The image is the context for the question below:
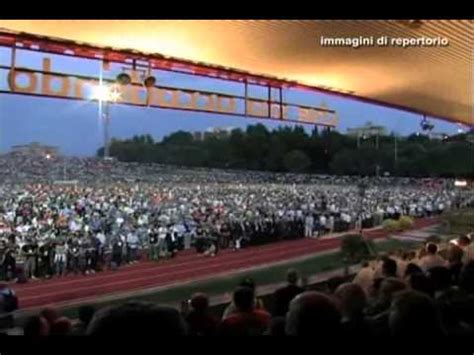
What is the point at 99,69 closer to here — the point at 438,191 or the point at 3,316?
the point at 3,316

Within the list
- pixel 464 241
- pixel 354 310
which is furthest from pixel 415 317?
pixel 464 241

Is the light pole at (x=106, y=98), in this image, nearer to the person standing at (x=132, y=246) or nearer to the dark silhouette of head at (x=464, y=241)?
the person standing at (x=132, y=246)

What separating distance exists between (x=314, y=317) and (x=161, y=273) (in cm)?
246

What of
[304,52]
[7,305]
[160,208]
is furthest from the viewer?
[304,52]

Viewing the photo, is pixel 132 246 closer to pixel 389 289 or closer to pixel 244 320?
pixel 244 320

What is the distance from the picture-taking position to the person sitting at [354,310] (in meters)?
2.54

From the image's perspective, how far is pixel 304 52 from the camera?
5.31 metres

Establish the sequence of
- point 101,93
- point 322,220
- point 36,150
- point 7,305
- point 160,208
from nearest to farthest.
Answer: point 7,305, point 36,150, point 101,93, point 160,208, point 322,220

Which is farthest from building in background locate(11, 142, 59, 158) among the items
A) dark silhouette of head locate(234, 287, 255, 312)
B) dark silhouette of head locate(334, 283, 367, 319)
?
dark silhouette of head locate(334, 283, 367, 319)

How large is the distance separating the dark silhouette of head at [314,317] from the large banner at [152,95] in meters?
2.76

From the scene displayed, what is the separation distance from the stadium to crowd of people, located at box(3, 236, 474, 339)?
2.17 ft

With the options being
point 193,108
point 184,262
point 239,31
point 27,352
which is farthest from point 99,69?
point 27,352

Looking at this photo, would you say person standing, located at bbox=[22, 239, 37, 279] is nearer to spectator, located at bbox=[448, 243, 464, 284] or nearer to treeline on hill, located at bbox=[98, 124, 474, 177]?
treeline on hill, located at bbox=[98, 124, 474, 177]
